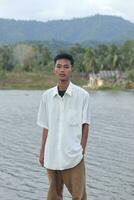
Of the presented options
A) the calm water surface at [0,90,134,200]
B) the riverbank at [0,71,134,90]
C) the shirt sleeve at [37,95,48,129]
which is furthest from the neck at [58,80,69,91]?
the riverbank at [0,71,134,90]

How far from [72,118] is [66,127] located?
0.45 feet

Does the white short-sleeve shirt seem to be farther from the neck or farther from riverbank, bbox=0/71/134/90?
riverbank, bbox=0/71/134/90

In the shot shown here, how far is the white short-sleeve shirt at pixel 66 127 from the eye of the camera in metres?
6.41

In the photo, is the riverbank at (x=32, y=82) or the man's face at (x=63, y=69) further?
the riverbank at (x=32, y=82)

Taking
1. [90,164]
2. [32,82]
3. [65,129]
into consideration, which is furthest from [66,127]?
[32,82]

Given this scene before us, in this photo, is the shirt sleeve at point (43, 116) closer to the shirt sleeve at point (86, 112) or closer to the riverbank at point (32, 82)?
the shirt sleeve at point (86, 112)

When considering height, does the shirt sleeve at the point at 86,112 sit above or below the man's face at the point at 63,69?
below

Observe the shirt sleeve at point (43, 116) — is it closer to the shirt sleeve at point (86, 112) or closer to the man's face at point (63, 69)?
the man's face at point (63, 69)

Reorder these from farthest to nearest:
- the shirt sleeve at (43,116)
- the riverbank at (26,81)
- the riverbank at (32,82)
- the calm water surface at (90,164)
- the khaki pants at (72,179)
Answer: the riverbank at (26,81) → the riverbank at (32,82) → the calm water surface at (90,164) → the shirt sleeve at (43,116) → the khaki pants at (72,179)

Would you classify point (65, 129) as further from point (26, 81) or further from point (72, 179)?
point (26, 81)

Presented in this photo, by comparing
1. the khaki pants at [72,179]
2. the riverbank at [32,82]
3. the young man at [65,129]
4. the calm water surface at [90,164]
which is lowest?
the riverbank at [32,82]

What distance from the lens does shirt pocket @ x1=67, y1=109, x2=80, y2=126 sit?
21.0ft

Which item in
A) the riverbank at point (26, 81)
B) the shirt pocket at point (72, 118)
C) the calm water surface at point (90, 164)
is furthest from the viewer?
the riverbank at point (26, 81)

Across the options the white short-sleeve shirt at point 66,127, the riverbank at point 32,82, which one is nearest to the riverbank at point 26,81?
the riverbank at point 32,82
